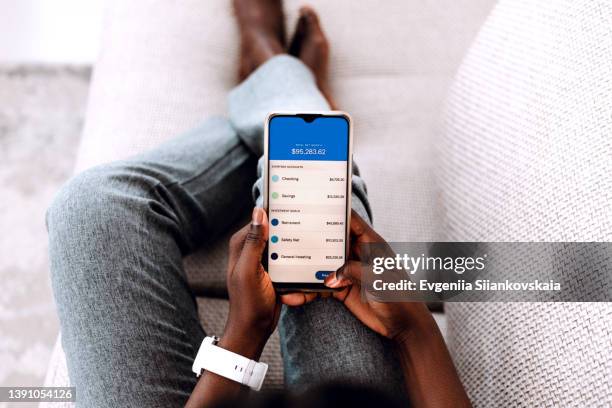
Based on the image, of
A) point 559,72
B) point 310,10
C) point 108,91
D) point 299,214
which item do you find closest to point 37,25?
point 108,91

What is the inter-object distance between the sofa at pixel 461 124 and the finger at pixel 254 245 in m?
0.22

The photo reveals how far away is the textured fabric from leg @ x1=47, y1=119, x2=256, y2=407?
1.19 ft

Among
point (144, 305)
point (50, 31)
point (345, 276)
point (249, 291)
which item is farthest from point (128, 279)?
point (50, 31)

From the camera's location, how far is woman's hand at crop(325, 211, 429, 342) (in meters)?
0.57

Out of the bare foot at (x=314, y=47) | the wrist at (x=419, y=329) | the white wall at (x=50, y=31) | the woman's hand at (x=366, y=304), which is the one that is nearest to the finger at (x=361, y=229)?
the woman's hand at (x=366, y=304)

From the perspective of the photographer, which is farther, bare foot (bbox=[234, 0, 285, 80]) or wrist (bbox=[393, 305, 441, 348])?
bare foot (bbox=[234, 0, 285, 80])

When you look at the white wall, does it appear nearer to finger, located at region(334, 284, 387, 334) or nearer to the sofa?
the sofa

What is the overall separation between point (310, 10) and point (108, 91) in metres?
0.41

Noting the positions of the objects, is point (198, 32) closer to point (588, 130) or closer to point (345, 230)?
point (345, 230)

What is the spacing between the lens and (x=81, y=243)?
2.00ft

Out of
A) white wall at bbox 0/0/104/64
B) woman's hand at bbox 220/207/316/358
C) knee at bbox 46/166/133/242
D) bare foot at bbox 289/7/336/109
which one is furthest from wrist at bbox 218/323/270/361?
white wall at bbox 0/0/104/64

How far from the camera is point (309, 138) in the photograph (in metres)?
0.62

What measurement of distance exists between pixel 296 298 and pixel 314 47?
20.9 inches

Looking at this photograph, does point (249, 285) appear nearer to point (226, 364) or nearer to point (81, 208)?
point (226, 364)
